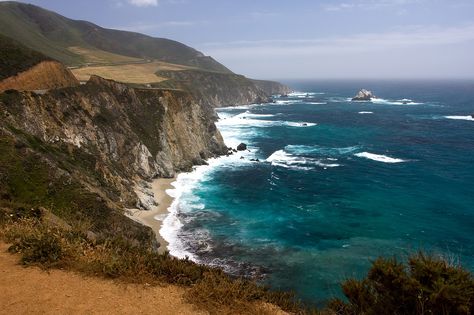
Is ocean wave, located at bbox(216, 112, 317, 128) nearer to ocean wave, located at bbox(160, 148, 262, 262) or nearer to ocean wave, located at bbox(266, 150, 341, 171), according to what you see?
ocean wave, located at bbox(160, 148, 262, 262)

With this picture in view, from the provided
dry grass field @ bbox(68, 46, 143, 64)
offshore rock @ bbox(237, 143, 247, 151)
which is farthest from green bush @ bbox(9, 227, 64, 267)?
dry grass field @ bbox(68, 46, 143, 64)

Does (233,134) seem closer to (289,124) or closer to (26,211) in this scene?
(289,124)

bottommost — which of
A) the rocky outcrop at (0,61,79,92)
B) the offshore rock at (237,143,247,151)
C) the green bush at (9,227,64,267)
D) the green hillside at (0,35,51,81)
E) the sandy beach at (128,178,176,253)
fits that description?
the sandy beach at (128,178,176,253)

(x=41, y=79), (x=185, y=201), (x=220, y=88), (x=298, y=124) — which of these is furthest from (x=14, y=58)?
(x=220, y=88)

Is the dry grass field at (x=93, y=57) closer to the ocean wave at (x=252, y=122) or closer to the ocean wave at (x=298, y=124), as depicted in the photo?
the ocean wave at (x=252, y=122)

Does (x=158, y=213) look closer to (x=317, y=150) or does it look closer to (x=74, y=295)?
(x=74, y=295)
